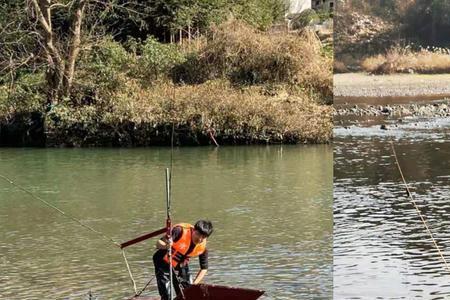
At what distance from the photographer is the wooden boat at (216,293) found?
530 centimetres

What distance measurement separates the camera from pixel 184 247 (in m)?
5.37

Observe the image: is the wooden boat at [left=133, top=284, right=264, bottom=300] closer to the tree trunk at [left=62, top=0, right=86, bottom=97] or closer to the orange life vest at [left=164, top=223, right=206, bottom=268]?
the orange life vest at [left=164, top=223, right=206, bottom=268]

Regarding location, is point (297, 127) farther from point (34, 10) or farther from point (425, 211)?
point (425, 211)

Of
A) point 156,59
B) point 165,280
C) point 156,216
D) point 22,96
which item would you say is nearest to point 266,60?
point 156,59

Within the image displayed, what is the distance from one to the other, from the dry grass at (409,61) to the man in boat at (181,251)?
1.75 m

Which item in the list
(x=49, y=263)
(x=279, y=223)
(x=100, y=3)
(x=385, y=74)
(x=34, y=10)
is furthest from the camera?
(x=100, y=3)

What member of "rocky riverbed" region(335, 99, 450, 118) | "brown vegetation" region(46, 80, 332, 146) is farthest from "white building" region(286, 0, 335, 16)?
"rocky riverbed" region(335, 99, 450, 118)

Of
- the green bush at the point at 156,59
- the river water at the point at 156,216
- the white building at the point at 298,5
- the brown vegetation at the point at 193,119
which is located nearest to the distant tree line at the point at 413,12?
the river water at the point at 156,216

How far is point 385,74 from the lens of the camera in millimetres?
6309

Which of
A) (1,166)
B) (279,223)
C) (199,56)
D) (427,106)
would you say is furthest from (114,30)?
(427,106)

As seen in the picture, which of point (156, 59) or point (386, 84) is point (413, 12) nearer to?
point (386, 84)

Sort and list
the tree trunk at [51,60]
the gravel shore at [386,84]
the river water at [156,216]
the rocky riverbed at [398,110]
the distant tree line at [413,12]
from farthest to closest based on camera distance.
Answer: the tree trunk at [51,60], the river water at [156,216], the rocky riverbed at [398,110], the gravel shore at [386,84], the distant tree line at [413,12]

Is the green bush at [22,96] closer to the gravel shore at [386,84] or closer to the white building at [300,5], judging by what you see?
the white building at [300,5]

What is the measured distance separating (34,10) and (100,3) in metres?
1.90
